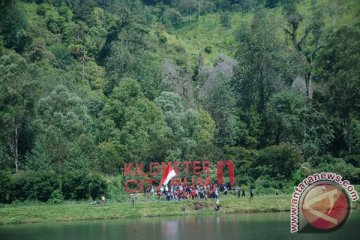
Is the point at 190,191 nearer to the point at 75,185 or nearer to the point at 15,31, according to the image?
the point at 75,185

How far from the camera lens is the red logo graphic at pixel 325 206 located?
36.2m

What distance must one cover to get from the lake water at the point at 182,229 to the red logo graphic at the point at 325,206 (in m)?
0.79

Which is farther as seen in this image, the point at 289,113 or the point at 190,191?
the point at 289,113

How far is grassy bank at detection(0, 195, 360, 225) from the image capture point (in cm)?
4884

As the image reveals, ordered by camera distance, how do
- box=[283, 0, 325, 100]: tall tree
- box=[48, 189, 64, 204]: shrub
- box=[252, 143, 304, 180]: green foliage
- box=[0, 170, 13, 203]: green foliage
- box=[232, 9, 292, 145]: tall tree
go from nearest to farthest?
box=[0, 170, 13, 203]: green foliage < box=[48, 189, 64, 204]: shrub < box=[252, 143, 304, 180]: green foliage < box=[283, 0, 325, 100]: tall tree < box=[232, 9, 292, 145]: tall tree

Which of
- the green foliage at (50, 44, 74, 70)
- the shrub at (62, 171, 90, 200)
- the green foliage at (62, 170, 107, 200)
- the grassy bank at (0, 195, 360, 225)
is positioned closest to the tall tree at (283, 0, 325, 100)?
the grassy bank at (0, 195, 360, 225)

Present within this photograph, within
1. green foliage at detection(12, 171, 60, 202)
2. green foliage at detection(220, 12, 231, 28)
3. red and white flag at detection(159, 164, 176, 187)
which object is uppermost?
green foliage at detection(220, 12, 231, 28)

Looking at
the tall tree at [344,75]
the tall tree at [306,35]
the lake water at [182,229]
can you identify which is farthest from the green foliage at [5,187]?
the tall tree at [306,35]

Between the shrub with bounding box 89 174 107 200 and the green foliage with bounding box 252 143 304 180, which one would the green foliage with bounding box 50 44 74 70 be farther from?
the green foliage with bounding box 252 143 304 180

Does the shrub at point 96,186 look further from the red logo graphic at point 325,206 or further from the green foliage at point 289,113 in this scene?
the green foliage at point 289,113

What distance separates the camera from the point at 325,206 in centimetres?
3916

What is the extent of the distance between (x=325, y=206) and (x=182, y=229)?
923 cm

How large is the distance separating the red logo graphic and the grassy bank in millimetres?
6846

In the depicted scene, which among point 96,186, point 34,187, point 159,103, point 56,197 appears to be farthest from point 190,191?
point 159,103
